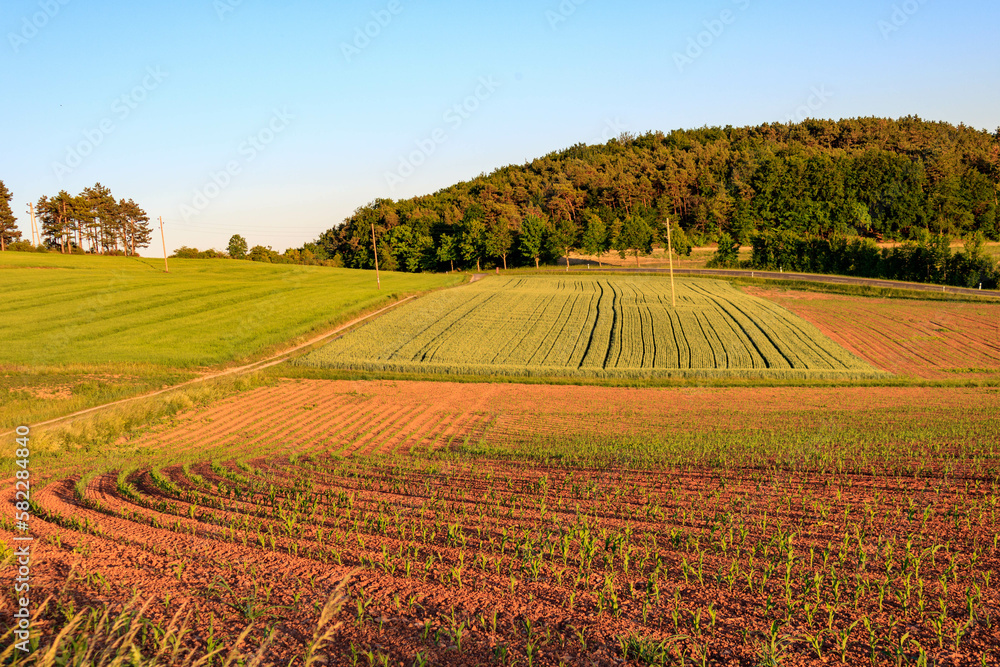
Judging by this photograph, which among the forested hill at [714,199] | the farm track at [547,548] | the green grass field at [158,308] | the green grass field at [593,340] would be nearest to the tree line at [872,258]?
the forested hill at [714,199]

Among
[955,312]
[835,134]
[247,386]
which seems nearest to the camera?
[247,386]

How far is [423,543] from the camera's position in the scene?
8.27 meters

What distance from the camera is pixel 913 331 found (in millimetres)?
38094

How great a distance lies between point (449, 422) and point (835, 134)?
154 m

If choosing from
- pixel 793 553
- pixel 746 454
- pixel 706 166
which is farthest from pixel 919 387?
pixel 706 166

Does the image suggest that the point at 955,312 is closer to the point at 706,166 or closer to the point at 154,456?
the point at 154,456

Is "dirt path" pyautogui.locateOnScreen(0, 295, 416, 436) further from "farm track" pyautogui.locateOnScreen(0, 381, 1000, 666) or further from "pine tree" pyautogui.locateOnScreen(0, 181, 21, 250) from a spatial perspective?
"pine tree" pyautogui.locateOnScreen(0, 181, 21, 250)

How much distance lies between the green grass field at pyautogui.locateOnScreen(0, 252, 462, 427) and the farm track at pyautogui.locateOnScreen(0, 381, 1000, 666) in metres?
14.3

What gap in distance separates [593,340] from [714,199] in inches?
3566

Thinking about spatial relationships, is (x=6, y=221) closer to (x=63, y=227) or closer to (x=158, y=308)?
(x=63, y=227)

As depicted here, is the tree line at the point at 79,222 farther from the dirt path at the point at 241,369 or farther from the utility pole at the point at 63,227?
the dirt path at the point at 241,369

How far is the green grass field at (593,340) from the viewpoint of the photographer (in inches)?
1184

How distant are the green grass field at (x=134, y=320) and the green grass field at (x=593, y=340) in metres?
5.83

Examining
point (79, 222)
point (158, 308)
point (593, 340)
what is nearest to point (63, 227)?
point (79, 222)
